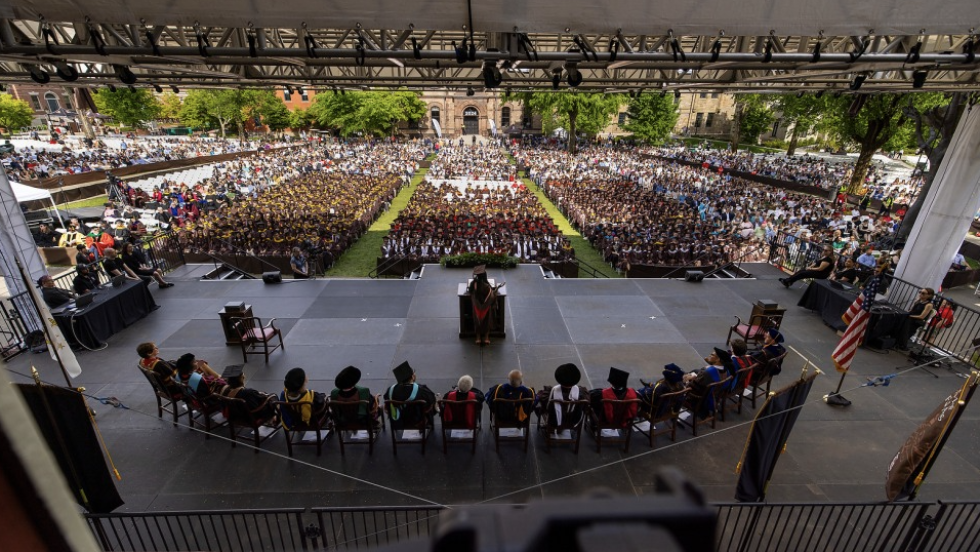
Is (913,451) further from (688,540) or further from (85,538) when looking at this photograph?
(85,538)

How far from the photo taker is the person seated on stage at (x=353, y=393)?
6.27m

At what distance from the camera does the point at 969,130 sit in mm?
9578

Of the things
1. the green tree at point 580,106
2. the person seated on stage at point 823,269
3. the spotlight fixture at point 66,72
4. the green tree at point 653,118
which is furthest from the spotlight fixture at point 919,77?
the green tree at point 653,118

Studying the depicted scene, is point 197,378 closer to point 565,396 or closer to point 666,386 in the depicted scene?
point 565,396

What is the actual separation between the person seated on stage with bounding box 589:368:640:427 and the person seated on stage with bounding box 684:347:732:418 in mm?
1051

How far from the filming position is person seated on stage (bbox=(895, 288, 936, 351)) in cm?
945

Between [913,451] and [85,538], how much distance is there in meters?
7.25

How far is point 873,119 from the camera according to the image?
2791cm

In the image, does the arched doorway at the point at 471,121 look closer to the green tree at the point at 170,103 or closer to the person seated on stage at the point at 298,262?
the green tree at the point at 170,103

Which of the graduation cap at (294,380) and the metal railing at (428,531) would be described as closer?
the metal railing at (428,531)

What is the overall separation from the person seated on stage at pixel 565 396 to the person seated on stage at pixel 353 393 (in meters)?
2.49

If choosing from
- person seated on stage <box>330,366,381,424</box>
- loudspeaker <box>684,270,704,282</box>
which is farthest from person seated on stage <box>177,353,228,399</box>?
loudspeaker <box>684,270,704,282</box>

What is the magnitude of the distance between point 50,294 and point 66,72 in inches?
190

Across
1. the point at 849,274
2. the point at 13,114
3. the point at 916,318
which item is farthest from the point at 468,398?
the point at 13,114
